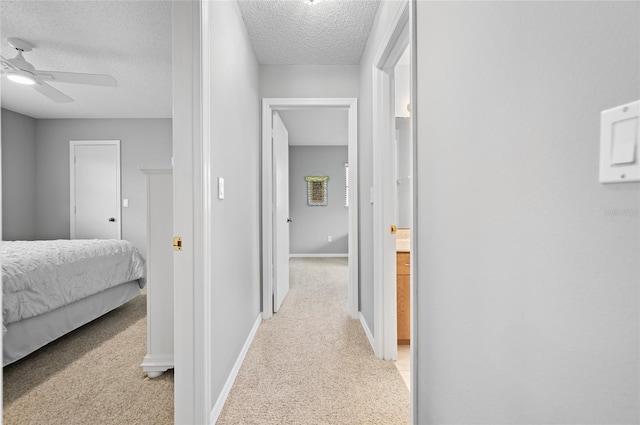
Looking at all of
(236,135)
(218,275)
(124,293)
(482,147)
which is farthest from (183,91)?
(124,293)

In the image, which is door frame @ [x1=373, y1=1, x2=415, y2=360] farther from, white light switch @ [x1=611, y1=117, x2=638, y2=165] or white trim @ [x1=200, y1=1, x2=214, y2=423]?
white light switch @ [x1=611, y1=117, x2=638, y2=165]

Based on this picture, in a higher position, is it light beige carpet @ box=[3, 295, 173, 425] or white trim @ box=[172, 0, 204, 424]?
white trim @ box=[172, 0, 204, 424]

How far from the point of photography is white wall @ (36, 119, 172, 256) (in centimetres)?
472

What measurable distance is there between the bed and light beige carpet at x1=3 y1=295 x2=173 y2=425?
0.14 metres

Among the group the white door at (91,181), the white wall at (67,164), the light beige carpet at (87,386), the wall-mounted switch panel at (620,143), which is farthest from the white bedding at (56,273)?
the wall-mounted switch panel at (620,143)

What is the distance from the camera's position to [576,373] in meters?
0.55

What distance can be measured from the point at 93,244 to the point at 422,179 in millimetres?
2976

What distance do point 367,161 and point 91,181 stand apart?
441cm

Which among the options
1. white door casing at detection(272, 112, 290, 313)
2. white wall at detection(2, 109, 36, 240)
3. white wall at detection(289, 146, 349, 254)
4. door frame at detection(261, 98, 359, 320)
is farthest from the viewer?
white wall at detection(289, 146, 349, 254)

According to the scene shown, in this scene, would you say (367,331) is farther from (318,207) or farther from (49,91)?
(318,207)

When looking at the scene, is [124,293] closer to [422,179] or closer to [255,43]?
[255,43]

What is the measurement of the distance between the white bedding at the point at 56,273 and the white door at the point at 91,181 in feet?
6.73

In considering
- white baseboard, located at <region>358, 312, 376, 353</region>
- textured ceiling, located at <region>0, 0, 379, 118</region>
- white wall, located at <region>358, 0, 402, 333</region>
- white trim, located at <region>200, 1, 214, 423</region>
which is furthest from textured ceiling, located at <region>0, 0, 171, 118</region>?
white baseboard, located at <region>358, 312, 376, 353</region>

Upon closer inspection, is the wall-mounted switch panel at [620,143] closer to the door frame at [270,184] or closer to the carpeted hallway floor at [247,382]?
the carpeted hallway floor at [247,382]
